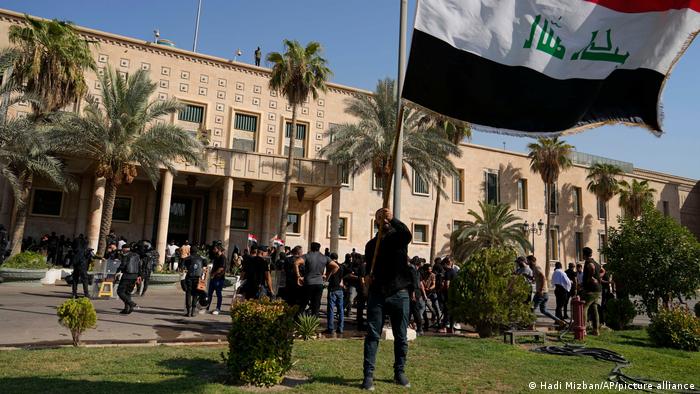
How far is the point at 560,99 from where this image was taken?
4719 millimetres

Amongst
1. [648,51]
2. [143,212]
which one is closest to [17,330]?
[648,51]

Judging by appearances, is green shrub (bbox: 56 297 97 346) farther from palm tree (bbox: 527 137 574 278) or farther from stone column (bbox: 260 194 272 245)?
palm tree (bbox: 527 137 574 278)

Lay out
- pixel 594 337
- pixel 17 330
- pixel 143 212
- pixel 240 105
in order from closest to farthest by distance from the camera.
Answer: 1. pixel 17 330
2. pixel 594 337
3. pixel 143 212
4. pixel 240 105

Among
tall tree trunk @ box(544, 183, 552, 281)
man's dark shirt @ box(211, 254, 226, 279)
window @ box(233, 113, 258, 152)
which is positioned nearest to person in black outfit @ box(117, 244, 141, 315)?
man's dark shirt @ box(211, 254, 226, 279)

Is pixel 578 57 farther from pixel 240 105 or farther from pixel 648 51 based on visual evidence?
pixel 240 105

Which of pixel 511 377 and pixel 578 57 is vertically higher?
pixel 578 57

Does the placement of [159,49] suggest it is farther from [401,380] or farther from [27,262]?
[401,380]

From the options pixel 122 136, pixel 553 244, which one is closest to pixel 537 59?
pixel 122 136

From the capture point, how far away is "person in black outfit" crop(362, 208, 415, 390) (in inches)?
212

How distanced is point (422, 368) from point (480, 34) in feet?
14.1

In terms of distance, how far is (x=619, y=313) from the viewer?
12.2 meters

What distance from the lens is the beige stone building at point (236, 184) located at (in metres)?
25.4

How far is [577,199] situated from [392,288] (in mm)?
41855

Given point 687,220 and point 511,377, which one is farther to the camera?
point 687,220
